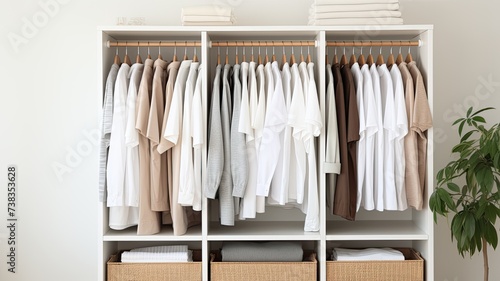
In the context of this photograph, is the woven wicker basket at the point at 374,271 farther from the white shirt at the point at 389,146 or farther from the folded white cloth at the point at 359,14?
the folded white cloth at the point at 359,14

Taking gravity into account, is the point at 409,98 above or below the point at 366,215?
above

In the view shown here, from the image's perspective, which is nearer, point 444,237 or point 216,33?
point 216,33

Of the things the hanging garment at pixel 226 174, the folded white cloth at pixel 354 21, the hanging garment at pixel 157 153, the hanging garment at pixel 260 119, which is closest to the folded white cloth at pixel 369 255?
the hanging garment at pixel 260 119

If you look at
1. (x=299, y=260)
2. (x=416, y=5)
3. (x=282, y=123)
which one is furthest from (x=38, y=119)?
(x=416, y=5)

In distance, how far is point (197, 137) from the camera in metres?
2.96

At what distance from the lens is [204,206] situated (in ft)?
9.91

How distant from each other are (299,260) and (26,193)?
182cm

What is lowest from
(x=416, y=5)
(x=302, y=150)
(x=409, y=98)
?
(x=302, y=150)

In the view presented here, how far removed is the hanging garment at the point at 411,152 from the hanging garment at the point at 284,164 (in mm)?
659

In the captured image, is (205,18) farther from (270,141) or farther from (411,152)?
(411,152)

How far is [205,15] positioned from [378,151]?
1.24 m

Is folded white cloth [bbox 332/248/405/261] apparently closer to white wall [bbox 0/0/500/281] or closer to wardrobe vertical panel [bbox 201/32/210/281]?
white wall [bbox 0/0/500/281]

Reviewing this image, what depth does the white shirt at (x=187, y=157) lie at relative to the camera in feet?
9.69

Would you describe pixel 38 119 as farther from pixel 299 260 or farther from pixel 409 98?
pixel 409 98
